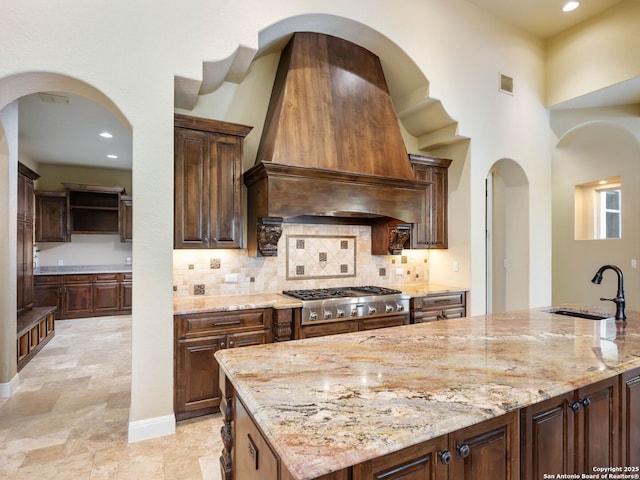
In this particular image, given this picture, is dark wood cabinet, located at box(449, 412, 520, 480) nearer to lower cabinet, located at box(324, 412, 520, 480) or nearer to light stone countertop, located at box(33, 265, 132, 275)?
lower cabinet, located at box(324, 412, 520, 480)

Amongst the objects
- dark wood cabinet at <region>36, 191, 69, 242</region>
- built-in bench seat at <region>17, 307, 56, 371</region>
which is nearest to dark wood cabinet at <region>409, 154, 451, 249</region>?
built-in bench seat at <region>17, 307, 56, 371</region>

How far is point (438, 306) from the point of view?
400cm

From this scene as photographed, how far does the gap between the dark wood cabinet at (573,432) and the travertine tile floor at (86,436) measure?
178cm

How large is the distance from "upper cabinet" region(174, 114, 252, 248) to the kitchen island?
1593 mm

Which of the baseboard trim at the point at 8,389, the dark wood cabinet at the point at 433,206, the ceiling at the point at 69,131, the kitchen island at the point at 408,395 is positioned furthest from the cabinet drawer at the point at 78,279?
the kitchen island at the point at 408,395

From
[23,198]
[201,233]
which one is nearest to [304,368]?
[201,233]

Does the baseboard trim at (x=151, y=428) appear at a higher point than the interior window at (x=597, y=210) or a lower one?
lower

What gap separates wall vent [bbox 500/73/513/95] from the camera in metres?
4.45

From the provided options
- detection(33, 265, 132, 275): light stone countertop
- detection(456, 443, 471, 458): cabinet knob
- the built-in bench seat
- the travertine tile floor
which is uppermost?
detection(33, 265, 132, 275): light stone countertop

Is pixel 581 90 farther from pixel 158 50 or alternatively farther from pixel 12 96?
pixel 12 96

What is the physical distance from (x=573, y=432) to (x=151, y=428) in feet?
8.59

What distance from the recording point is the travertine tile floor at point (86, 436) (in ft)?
7.30

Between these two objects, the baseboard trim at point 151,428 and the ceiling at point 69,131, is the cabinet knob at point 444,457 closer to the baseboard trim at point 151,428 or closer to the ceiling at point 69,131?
the baseboard trim at point 151,428

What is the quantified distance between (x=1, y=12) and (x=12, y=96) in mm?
568
